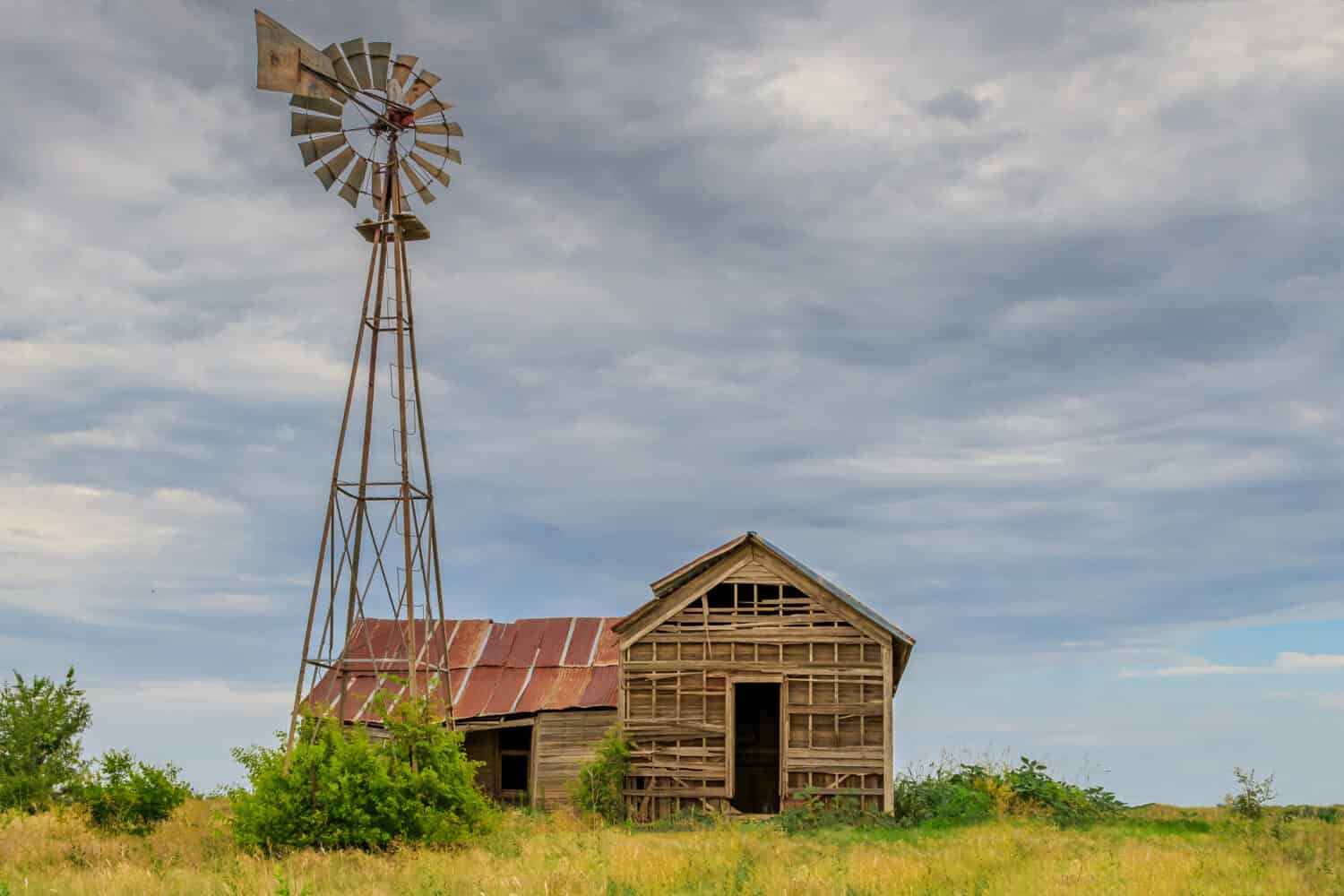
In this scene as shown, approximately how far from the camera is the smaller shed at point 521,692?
113 feet

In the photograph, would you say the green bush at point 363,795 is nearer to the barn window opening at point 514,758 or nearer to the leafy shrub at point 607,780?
the leafy shrub at point 607,780

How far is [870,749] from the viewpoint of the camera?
1207 inches

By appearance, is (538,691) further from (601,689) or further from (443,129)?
(443,129)

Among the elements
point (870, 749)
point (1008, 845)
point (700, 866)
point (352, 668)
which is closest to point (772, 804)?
point (870, 749)

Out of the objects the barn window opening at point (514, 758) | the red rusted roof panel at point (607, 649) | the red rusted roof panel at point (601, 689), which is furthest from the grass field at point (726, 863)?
the red rusted roof panel at point (607, 649)

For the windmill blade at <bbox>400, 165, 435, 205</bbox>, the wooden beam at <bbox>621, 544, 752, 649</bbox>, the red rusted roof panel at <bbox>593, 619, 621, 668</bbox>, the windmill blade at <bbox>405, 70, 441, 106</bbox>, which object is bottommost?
the red rusted roof panel at <bbox>593, 619, 621, 668</bbox>

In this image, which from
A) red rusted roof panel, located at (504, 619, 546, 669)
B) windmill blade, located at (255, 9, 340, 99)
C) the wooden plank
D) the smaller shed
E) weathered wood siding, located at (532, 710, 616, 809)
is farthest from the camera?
red rusted roof panel, located at (504, 619, 546, 669)

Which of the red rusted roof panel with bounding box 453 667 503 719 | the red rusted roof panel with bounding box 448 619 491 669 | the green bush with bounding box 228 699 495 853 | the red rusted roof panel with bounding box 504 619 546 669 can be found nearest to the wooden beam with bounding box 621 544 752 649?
the red rusted roof panel with bounding box 453 667 503 719

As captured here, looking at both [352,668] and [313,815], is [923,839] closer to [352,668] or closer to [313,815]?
[313,815]

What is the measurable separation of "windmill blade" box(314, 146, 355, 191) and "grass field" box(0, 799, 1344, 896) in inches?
513

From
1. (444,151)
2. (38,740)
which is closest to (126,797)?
(38,740)

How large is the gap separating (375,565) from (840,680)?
12.4 meters

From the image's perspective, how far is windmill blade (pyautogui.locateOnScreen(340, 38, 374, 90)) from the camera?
25547mm

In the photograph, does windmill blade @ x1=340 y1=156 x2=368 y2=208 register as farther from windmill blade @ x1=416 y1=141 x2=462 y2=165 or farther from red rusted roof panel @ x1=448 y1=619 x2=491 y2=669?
red rusted roof panel @ x1=448 y1=619 x2=491 y2=669
